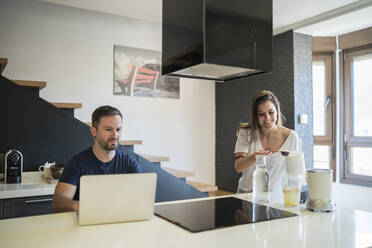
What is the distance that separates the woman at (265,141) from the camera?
2104 millimetres

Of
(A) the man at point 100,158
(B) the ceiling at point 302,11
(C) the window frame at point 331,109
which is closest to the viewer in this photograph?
(A) the man at point 100,158

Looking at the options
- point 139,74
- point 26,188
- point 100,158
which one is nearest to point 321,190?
point 100,158

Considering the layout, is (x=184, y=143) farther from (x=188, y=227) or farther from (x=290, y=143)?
(x=188, y=227)

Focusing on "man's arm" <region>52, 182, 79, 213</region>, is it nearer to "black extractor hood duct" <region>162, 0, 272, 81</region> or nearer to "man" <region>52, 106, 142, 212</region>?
"man" <region>52, 106, 142, 212</region>

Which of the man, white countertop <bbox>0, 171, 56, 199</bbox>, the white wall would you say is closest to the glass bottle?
the man

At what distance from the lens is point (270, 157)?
2123mm

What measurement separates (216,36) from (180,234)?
0.88 m

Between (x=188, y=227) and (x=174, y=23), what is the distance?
1022 millimetres

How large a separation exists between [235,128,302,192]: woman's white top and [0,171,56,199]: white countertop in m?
1.47

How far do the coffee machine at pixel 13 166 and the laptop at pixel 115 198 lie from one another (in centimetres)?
161

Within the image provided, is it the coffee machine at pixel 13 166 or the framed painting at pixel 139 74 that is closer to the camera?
the coffee machine at pixel 13 166

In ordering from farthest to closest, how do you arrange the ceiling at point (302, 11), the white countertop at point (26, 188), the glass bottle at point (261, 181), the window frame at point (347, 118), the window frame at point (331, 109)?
1. the window frame at point (331, 109)
2. the window frame at point (347, 118)
3. the ceiling at point (302, 11)
4. the white countertop at point (26, 188)
5. the glass bottle at point (261, 181)

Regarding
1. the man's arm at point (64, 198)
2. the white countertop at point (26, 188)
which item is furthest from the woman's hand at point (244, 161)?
Answer: the white countertop at point (26, 188)

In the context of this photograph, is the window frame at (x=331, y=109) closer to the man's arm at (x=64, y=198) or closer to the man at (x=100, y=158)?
the man at (x=100, y=158)
